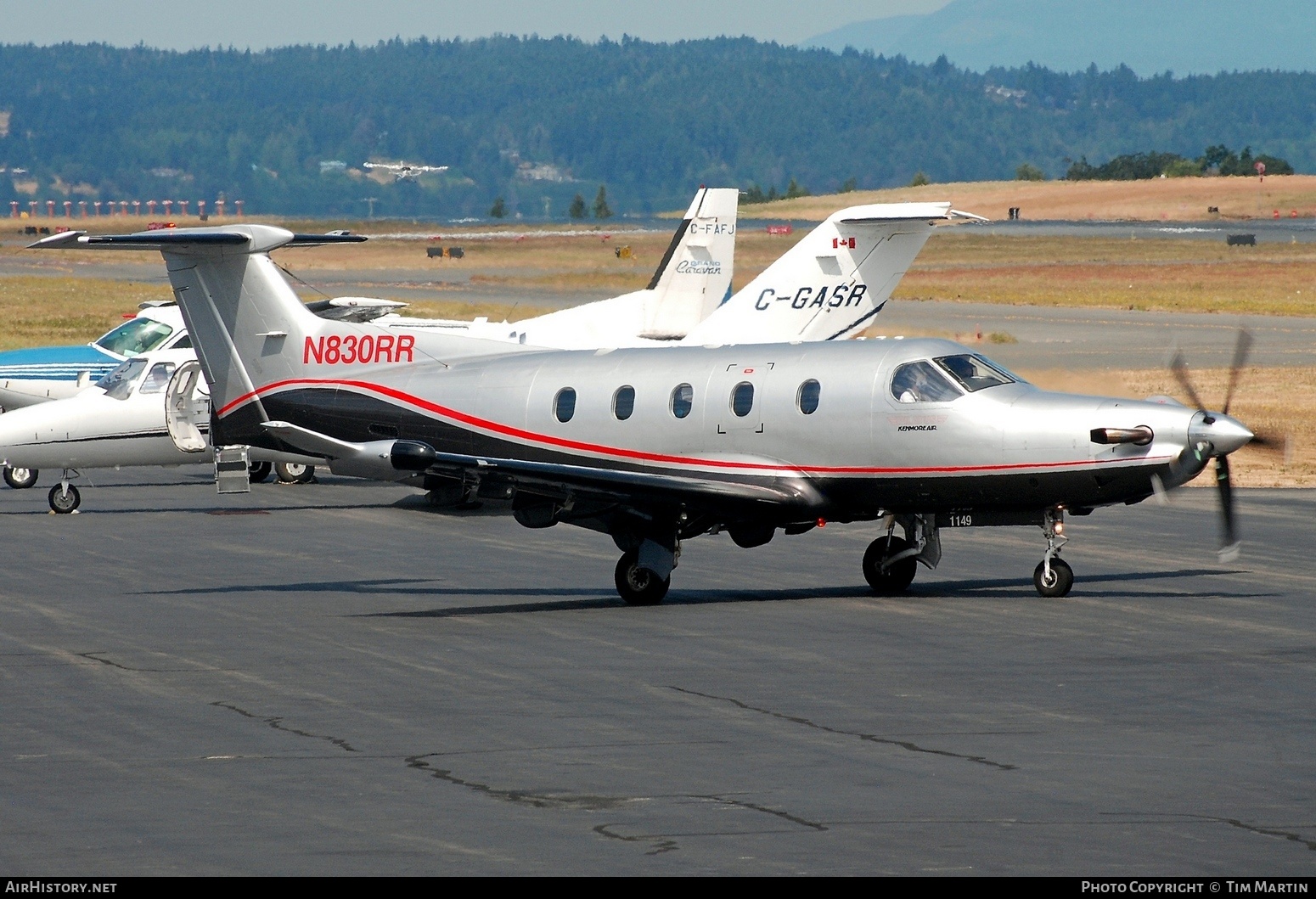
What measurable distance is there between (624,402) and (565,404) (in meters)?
0.70

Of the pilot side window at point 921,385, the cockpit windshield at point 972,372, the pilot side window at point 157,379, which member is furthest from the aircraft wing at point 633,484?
the pilot side window at point 157,379

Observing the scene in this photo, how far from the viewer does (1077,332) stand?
56.6m

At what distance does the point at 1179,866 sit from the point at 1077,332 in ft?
161

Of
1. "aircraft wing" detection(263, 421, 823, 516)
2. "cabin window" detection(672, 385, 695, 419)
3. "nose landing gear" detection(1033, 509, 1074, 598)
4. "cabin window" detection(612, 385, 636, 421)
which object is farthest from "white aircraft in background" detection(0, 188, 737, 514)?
"nose landing gear" detection(1033, 509, 1074, 598)

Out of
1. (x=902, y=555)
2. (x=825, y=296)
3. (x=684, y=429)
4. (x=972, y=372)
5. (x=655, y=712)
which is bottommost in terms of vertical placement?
(x=655, y=712)

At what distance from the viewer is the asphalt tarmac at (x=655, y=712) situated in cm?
955

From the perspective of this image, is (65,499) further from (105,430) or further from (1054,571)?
(1054,571)

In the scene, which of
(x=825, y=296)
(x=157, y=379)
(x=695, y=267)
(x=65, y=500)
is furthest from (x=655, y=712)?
(x=695, y=267)

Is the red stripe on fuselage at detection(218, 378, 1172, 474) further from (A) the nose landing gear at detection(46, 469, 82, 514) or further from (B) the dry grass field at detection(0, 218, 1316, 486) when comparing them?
(B) the dry grass field at detection(0, 218, 1316, 486)

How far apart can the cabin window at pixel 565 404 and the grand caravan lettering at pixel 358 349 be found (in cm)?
204

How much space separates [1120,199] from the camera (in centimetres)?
15938

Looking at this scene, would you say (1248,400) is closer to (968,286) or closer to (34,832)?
(34,832)

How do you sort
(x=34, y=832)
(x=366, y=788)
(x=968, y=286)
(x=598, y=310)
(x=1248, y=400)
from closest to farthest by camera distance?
(x=34, y=832) → (x=366, y=788) → (x=598, y=310) → (x=1248, y=400) → (x=968, y=286)
